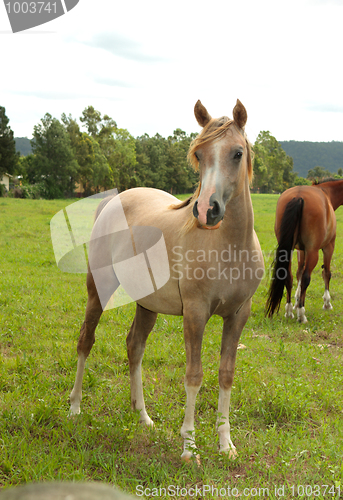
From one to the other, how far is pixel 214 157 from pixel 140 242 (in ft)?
3.43

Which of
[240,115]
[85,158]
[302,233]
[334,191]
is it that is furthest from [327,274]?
[85,158]

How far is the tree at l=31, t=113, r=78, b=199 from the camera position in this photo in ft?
138

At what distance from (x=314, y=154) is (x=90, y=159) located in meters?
135

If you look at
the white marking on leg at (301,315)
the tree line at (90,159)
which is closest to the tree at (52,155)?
the tree line at (90,159)

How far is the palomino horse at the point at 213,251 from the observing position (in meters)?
2.26

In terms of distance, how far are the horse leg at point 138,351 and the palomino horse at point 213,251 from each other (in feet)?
0.61

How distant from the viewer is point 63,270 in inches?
336

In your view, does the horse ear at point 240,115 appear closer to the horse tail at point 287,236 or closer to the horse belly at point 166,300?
the horse belly at point 166,300

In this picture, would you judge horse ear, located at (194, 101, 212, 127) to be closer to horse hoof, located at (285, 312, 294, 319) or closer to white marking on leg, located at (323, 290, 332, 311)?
horse hoof, located at (285, 312, 294, 319)

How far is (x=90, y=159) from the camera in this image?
46.9m

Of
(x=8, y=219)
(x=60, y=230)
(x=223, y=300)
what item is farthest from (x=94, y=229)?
(x=8, y=219)

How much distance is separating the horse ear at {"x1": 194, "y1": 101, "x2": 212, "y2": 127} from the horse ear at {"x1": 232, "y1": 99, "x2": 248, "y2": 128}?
0.21 meters

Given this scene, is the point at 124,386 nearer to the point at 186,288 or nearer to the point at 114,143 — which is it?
the point at 186,288

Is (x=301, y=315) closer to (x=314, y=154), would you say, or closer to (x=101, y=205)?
(x=101, y=205)
